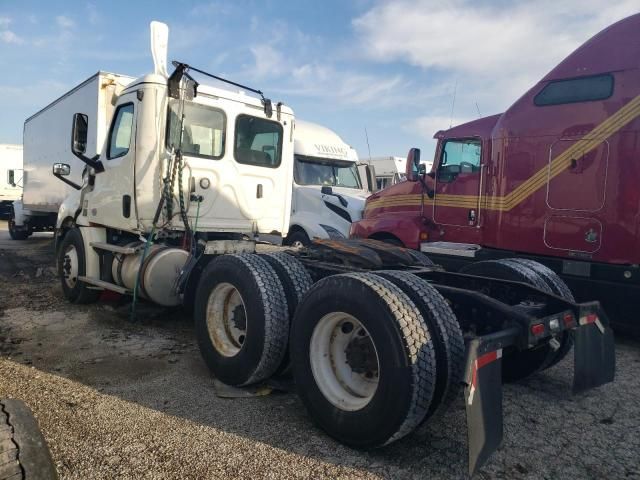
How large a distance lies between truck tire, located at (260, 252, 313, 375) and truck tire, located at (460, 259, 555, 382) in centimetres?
151

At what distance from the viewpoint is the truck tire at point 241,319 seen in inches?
137

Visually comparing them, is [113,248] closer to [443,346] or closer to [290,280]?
[290,280]

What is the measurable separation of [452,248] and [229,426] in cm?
460

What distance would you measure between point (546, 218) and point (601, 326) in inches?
112

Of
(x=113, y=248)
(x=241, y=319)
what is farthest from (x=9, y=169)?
(x=241, y=319)

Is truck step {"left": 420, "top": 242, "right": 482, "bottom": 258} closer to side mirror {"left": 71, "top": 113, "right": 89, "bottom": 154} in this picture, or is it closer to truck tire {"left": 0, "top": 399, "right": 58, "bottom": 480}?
side mirror {"left": 71, "top": 113, "right": 89, "bottom": 154}

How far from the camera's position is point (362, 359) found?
296 centimetres

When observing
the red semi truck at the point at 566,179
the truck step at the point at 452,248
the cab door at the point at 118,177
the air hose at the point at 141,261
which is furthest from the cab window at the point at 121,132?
the truck step at the point at 452,248

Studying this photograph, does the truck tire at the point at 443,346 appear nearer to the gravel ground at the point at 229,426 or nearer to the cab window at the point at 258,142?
the gravel ground at the point at 229,426

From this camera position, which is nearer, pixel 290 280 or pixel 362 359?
pixel 362 359

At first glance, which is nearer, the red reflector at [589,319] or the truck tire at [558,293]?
the red reflector at [589,319]

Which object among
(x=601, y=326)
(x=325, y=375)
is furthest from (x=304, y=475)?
(x=601, y=326)

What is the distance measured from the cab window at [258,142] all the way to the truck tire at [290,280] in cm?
238

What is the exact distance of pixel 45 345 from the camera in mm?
4734
